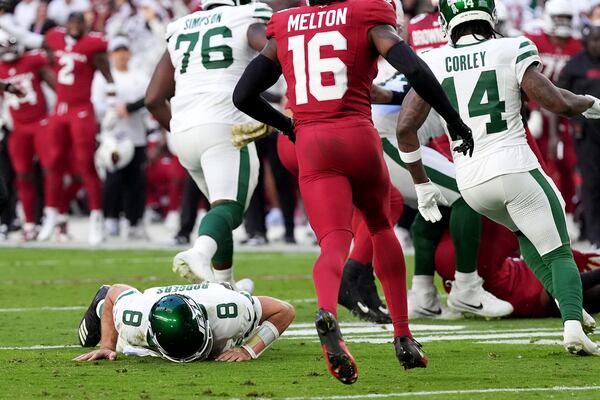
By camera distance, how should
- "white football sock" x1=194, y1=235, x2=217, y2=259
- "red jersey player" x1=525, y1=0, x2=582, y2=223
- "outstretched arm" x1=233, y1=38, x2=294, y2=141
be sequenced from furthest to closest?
"red jersey player" x1=525, y1=0, x2=582, y2=223 → "white football sock" x1=194, y1=235, x2=217, y2=259 → "outstretched arm" x1=233, y1=38, x2=294, y2=141

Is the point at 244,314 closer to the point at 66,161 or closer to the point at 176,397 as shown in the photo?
the point at 176,397

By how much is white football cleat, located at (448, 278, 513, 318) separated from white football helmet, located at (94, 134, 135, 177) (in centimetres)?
789

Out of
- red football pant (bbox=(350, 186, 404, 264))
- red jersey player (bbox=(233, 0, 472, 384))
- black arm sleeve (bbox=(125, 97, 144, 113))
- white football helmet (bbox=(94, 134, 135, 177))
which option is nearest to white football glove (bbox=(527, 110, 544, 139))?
black arm sleeve (bbox=(125, 97, 144, 113))

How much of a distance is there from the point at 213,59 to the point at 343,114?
8.92 ft

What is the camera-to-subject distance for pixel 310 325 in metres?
8.64

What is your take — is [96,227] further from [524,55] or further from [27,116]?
[524,55]

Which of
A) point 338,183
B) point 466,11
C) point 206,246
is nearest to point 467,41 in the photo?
point 466,11

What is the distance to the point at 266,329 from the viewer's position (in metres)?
6.95

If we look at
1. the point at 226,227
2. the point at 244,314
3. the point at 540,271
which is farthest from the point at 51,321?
the point at 540,271

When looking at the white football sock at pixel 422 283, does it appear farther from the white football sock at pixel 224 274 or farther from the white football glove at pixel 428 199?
the white football glove at pixel 428 199

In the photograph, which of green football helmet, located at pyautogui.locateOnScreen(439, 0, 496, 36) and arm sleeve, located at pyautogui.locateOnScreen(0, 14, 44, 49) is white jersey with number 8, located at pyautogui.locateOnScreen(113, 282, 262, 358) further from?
arm sleeve, located at pyautogui.locateOnScreen(0, 14, 44, 49)

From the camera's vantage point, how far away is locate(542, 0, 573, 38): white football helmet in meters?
14.6

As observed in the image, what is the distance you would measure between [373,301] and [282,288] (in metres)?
2.20

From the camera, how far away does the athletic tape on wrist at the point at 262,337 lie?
6918 millimetres
